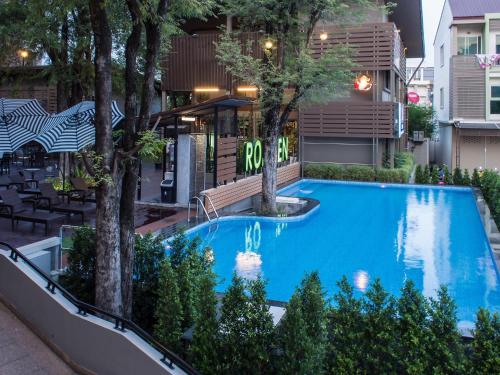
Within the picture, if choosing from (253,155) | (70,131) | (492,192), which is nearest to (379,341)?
(70,131)

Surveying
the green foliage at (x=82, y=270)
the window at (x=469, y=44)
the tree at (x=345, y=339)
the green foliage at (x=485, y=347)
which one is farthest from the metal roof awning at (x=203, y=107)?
the window at (x=469, y=44)

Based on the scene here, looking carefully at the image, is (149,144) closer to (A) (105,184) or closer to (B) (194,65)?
(A) (105,184)

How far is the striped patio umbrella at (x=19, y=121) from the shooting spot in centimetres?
1143

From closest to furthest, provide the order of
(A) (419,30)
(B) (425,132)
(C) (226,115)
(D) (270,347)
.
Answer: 1. (D) (270,347)
2. (C) (226,115)
3. (A) (419,30)
4. (B) (425,132)

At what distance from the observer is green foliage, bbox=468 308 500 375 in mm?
4430

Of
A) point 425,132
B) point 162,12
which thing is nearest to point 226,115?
point 162,12

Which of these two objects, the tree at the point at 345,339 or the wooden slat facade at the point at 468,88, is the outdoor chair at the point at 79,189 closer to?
the tree at the point at 345,339

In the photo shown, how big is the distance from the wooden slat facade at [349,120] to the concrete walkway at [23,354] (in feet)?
63.1

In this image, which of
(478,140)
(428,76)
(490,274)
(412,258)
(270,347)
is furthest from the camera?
(428,76)

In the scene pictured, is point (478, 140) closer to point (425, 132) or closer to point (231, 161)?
point (425, 132)

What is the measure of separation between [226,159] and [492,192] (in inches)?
328

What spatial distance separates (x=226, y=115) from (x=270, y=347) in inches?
656

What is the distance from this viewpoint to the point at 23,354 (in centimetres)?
539

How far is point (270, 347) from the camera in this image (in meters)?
4.85
